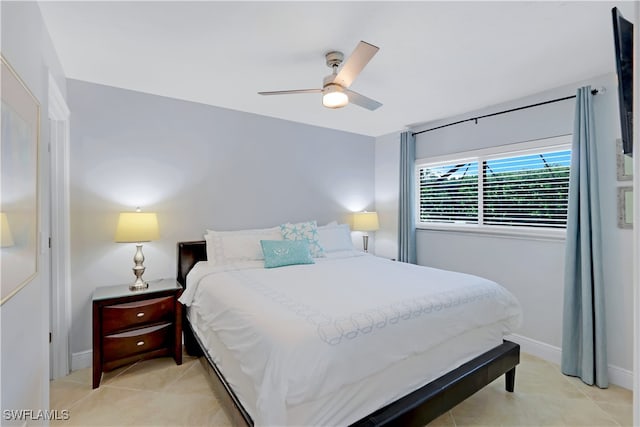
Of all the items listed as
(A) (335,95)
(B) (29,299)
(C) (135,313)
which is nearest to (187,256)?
(C) (135,313)

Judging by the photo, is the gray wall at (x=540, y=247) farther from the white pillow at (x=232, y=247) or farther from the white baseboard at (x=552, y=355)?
the white pillow at (x=232, y=247)

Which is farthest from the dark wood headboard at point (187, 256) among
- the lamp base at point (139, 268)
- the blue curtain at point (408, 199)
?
the blue curtain at point (408, 199)

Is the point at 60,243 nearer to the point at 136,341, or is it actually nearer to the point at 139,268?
the point at 139,268

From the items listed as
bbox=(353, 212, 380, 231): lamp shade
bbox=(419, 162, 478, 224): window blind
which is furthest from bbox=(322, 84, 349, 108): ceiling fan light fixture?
bbox=(353, 212, 380, 231): lamp shade

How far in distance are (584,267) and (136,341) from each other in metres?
3.75

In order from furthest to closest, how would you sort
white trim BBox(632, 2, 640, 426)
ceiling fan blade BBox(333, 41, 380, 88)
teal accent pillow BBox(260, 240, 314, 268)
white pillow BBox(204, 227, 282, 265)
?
1. white pillow BBox(204, 227, 282, 265)
2. teal accent pillow BBox(260, 240, 314, 268)
3. ceiling fan blade BBox(333, 41, 380, 88)
4. white trim BBox(632, 2, 640, 426)

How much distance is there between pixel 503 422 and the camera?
6.59ft

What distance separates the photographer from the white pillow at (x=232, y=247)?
2967 mm

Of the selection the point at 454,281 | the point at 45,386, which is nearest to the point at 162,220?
the point at 45,386

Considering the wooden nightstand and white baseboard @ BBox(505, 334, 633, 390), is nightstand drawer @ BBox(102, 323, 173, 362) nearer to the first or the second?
the wooden nightstand

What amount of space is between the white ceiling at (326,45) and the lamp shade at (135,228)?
1192 mm

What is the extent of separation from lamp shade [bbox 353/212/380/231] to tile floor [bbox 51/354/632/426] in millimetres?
2259

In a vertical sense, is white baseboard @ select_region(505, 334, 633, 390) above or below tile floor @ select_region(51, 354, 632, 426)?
above

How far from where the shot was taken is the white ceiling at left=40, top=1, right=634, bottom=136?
1.76 metres
